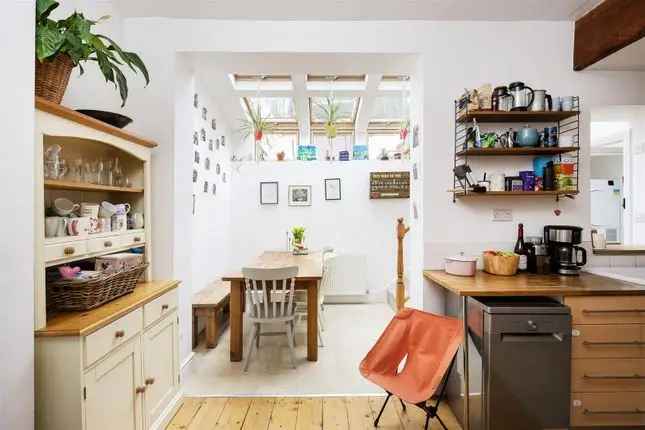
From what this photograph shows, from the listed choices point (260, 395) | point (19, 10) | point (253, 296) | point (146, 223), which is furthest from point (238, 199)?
point (19, 10)

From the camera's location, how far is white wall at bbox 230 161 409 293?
4.73 meters

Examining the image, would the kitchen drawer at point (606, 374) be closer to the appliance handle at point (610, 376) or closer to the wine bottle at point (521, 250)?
the appliance handle at point (610, 376)

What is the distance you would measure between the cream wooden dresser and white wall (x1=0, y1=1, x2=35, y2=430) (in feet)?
0.16

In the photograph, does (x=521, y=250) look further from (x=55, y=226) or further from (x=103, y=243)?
(x=55, y=226)

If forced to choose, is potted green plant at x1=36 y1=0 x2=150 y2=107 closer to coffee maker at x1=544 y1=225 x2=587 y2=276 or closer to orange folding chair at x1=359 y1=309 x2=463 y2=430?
orange folding chair at x1=359 y1=309 x2=463 y2=430

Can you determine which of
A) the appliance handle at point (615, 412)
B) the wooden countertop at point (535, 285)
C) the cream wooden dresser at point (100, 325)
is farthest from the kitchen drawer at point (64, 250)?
the appliance handle at point (615, 412)

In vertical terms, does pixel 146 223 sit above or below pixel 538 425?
above

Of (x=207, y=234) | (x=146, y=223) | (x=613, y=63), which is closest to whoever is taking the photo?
(x=146, y=223)

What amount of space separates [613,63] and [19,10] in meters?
3.39

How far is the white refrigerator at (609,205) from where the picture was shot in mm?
3604

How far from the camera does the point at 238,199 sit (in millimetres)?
4746

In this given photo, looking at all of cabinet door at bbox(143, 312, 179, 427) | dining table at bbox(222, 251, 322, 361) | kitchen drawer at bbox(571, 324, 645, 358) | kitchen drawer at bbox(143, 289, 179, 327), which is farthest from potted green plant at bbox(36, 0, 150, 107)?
kitchen drawer at bbox(571, 324, 645, 358)

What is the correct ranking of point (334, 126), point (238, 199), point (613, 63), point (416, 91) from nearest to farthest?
point (613, 63) < point (416, 91) < point (334, 126) < point (238, 199)

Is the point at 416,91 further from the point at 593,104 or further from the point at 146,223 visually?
the point at 146,223
